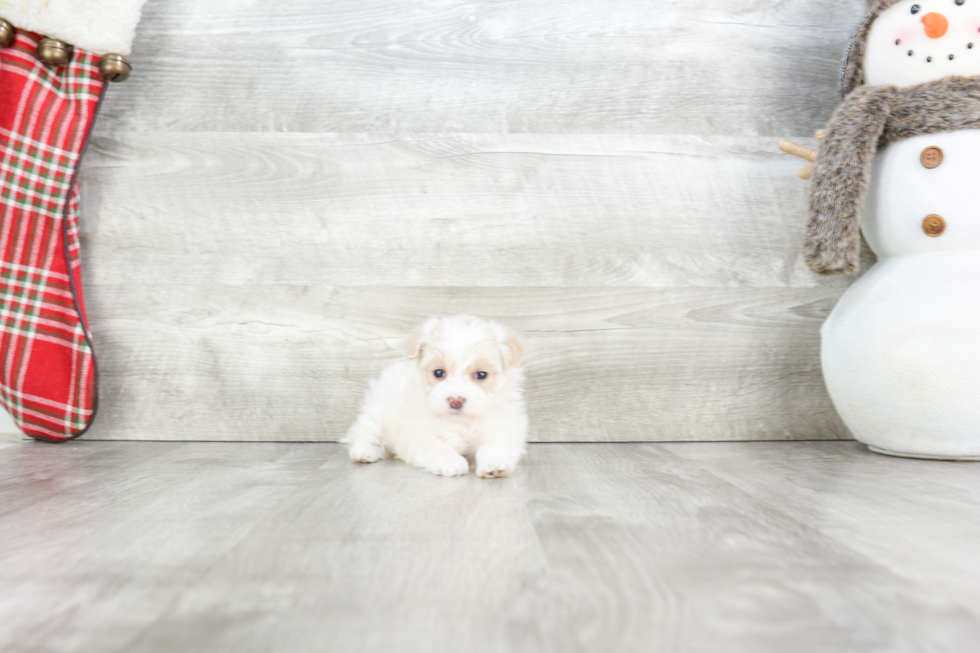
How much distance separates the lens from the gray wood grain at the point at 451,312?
1.46 metres

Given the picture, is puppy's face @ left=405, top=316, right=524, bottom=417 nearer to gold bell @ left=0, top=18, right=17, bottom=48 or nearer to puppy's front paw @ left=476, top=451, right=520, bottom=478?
puppy's front paw @ left=476, top=451, right=520, bottom=478

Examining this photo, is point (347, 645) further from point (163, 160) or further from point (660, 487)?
point (163, 160)

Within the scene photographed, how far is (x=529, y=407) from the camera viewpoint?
1478 mm

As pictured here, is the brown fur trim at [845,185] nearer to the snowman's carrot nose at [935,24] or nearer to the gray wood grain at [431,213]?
the snowman's carrot nose at [935,24]

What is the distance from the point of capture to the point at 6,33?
1309mm

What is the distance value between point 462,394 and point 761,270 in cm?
80

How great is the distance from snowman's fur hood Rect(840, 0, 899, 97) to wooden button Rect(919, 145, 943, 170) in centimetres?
23

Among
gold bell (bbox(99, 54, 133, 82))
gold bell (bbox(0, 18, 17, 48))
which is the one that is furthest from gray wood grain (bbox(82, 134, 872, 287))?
gold bell (bbox(0, 18, 17, 48))

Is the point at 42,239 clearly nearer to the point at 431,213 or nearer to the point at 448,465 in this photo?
the point at 431,213

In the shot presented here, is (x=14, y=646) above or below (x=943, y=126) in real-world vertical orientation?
below

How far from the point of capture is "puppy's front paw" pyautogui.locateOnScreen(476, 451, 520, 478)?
1.11 m

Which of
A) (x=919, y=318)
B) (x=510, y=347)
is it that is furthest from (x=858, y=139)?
(x=510, y=347)

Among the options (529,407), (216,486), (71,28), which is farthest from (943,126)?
(71,28)

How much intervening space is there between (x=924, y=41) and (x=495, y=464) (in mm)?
1117
